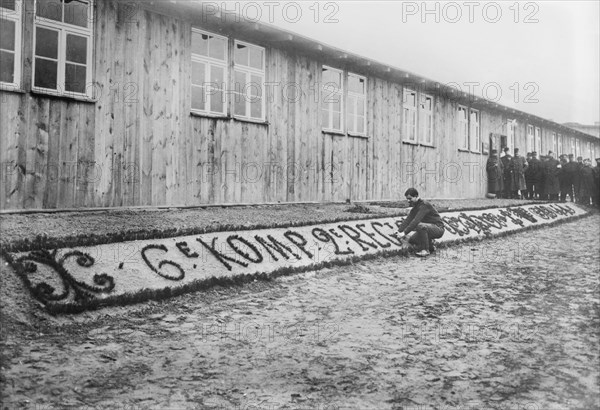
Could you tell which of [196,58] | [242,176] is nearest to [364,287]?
[242,176]

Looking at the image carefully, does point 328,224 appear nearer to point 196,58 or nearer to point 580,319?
point 196,58

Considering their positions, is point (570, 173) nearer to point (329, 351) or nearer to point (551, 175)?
point (551, 175)

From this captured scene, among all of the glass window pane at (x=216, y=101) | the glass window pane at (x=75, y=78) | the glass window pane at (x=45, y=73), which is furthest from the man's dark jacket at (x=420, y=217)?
the glass window pane at (x=45, y=73)

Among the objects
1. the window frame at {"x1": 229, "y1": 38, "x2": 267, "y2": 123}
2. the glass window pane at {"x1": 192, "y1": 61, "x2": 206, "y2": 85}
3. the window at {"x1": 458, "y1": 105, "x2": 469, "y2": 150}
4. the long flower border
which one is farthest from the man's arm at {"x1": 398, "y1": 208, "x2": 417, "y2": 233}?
the window at {"x1": 458, "y1": 105, "x2": 469, "y2": 150}

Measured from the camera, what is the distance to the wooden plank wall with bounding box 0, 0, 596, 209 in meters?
8.00

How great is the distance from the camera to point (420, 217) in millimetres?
9883

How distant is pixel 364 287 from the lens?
23.1ft

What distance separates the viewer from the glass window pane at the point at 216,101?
34.9 ft

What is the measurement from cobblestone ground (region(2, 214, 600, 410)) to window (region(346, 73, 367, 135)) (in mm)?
8090

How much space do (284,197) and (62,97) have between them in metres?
5.56

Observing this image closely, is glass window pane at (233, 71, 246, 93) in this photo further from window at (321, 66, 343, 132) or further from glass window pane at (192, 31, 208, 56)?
window at (321, 66, 343, 132)

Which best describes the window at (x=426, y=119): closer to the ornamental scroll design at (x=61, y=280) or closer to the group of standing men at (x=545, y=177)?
the group of standing men at (x=545, y=177)

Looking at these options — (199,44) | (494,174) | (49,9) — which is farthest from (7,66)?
(494,174)

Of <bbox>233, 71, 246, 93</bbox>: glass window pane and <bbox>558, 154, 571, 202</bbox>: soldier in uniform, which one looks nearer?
<bbox>233, 71, 246, 93</bbox>: glass window pane
